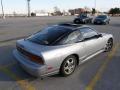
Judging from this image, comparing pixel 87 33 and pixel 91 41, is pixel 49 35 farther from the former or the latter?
pixel 91 41

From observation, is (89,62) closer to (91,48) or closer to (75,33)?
(91,48)

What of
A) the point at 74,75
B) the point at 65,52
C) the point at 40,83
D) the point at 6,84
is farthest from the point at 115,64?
the point at 6,84

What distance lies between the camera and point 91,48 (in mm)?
5508

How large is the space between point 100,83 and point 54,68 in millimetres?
1300

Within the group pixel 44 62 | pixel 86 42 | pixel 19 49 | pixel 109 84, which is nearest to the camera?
pixel 44 62

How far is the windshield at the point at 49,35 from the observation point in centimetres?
468

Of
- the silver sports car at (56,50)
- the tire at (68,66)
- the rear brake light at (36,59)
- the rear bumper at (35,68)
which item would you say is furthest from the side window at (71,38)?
the rear bumper at (35,68)

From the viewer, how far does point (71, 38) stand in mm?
4867

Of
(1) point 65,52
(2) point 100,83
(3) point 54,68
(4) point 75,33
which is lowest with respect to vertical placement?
(2) point 100,83

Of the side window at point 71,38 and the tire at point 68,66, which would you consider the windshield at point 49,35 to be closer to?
the side window at point 71,38

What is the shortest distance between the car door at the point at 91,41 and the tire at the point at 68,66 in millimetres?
718

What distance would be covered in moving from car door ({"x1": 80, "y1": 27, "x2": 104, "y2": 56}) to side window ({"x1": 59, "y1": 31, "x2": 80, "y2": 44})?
31 centimetres

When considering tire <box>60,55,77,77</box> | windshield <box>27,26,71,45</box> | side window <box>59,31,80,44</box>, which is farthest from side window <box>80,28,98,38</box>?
tire <box>60,55,77,77</box>

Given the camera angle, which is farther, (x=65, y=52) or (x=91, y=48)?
(x=91, y=48)
